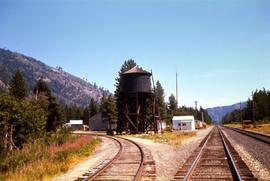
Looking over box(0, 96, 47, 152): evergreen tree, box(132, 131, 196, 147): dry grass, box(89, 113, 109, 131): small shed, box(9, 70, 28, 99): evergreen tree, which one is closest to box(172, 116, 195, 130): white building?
box(89, 113, 109, 131): small shed

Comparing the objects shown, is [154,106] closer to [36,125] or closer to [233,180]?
[36,125]

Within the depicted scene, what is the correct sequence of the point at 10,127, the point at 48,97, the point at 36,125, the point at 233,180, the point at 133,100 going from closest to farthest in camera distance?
the point at 233,180, the point at 10,127, the point at 36,125, the point at 133,100, the point at 48,97

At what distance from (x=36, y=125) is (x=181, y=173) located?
27.9 meters

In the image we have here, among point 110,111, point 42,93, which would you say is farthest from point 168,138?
point 110,111

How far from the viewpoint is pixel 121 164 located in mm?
15211

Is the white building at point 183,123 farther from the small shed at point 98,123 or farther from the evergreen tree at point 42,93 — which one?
the evergreen tree at point 42,93

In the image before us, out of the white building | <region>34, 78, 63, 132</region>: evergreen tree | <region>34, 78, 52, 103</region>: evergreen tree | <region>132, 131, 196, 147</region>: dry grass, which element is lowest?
<region>132, 131, 196, 147</region>: dry grass

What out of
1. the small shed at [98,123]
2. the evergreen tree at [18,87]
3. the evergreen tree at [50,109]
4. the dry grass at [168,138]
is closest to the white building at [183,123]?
the small shed at [98,123]

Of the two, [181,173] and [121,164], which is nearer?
[181,173]

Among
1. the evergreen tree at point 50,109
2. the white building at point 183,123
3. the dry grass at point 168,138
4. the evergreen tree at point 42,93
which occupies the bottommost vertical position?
the dry grass at point 168,138

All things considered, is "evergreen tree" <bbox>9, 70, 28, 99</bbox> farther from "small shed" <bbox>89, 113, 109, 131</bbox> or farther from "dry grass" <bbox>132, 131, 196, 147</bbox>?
"dry grass" <bbox>132, 131, 196, 147</bbox>

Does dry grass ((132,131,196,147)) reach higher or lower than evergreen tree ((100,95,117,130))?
lower

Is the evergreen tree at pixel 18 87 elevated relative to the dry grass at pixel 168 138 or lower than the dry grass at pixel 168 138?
elevated

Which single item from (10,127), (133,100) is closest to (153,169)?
(10,127)
